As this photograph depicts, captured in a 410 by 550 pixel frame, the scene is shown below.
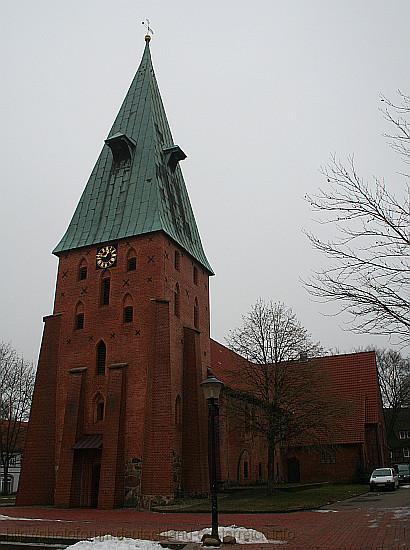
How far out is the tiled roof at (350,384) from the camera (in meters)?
42.6

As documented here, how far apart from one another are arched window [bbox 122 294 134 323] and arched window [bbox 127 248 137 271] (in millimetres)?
1622

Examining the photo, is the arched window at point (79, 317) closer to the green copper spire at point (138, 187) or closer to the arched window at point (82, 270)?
the arched window at point (82, 270)

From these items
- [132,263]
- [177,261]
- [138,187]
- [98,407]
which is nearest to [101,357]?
[98,407]

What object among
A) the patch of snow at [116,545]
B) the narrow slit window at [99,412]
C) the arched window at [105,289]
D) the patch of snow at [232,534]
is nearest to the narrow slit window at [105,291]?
the arched window at [105,289]

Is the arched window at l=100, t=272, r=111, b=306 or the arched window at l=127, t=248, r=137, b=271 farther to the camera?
the arched window at l=100, t=272, r=111, b=306

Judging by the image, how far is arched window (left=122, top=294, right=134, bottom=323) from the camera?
3073cm

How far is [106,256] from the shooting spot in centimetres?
3269

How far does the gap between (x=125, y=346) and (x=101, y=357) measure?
5.75 ft

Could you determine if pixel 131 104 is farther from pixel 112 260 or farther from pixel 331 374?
pixel 331 374

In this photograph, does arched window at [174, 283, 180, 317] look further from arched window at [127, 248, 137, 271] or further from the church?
arched window at [127, 248, 137, 271]

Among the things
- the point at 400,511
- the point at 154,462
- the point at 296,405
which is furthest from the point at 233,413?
the point at 400,511

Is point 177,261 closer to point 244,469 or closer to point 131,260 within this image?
point 131,260

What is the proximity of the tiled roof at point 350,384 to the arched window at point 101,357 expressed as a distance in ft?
33.6

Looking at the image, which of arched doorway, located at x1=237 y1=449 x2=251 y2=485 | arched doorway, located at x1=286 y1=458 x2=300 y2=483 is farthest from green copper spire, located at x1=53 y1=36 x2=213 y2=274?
arched doorway, located at x1=286 y1=458 x2=300 y2=483
